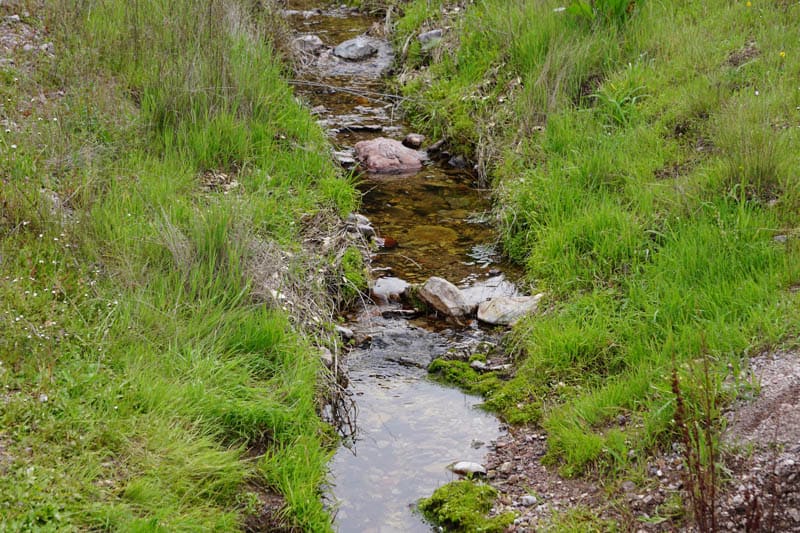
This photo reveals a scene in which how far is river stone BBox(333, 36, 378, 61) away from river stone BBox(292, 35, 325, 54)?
0.22m

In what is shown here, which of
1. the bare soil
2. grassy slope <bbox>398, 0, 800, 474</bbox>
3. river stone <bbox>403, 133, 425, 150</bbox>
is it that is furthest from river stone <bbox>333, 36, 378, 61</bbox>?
the bare soil

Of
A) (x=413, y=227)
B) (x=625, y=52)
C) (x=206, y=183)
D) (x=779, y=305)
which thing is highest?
(x=625, y=52)

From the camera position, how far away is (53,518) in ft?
9.96

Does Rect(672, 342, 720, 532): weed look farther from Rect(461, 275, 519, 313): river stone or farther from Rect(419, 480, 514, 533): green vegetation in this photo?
Rect(461, 275, 519, 313): river stone

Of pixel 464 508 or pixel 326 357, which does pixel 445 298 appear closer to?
pixel 326 357

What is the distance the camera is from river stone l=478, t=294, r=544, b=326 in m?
5.27

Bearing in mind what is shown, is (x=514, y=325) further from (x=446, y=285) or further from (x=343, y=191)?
(x=343, y=191)

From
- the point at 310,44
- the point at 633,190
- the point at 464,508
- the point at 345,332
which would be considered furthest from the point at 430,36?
the point at 464,508

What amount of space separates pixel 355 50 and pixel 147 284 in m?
6.51

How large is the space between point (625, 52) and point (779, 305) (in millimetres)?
3541

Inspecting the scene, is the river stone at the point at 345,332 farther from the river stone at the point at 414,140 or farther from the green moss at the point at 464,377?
the river stone at the point at 414,140

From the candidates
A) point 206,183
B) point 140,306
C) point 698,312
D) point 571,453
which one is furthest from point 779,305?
point 206,183

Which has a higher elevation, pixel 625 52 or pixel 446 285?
pixel 625 52

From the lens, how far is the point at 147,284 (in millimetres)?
Result: 4293
